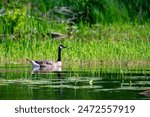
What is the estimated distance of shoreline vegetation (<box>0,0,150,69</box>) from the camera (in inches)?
1064

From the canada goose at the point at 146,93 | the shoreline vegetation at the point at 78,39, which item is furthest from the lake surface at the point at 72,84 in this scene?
the shoreline vegetation at the point at 78,39

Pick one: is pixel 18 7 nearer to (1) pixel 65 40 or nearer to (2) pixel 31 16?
(2) pixel 31 16

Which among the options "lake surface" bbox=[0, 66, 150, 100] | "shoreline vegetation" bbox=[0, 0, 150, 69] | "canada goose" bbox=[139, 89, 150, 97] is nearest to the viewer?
"lake surface" bbox=[0, 66, 150, 100]

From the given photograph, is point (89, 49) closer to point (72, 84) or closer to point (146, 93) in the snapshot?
point (72, 84)

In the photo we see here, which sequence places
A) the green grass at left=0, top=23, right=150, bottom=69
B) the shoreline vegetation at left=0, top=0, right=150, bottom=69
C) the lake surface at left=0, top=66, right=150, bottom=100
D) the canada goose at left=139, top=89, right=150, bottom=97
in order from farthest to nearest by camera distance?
the shoreline vegetation at left=0, top=0, right=150, bottom=69 < the green grass at left=0, top=23, right=150, bottom=69 < the canada goose at left=139, top=89, right=150, bottom=97 < the lake surface at left=0, top=66, right=150, bottom=100

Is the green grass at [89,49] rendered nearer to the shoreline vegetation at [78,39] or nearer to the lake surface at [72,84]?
the shoreline vegetation at [78,39]

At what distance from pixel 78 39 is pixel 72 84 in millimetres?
12470

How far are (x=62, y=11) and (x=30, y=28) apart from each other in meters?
4.86

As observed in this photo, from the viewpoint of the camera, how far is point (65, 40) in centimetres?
3123

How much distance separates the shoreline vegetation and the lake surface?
7.66 ft

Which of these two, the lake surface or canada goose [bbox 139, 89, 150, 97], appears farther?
canada goose [bbox 139, 89, 150, 97]

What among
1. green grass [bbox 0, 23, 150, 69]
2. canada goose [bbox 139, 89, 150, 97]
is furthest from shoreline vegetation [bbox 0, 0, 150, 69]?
canada goose [bbox 139, 89, 150, 97]

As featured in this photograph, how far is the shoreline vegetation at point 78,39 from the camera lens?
88.7 ft

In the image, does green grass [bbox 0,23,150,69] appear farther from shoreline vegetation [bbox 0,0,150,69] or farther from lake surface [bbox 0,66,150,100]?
lake surface [bbox 0,66,150,100]
